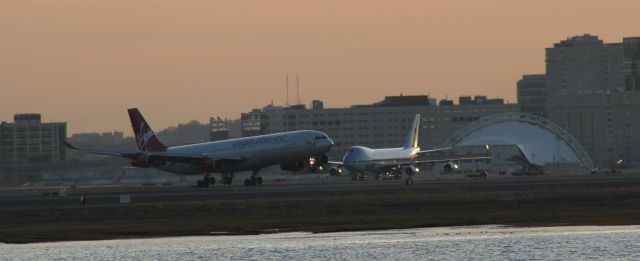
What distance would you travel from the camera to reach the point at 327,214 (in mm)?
108312

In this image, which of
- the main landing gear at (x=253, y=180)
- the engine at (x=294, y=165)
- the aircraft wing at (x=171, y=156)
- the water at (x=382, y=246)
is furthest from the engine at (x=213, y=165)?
the water at (x=382, y=246)

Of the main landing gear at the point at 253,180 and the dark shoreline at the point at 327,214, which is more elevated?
the main landing gear at the point at 253,180

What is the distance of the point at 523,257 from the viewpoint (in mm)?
75625

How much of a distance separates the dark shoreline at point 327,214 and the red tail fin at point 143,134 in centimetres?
4693

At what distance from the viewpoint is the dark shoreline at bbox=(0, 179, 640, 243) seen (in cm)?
9681

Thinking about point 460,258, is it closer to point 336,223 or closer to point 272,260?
point 272,260

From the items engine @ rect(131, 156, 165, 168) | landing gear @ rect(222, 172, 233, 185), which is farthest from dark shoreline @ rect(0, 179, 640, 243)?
landing gear @ rect(222, 172, 233, 185)

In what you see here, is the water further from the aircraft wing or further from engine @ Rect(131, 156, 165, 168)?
engine @ Rect(131, 156, 165, 168)

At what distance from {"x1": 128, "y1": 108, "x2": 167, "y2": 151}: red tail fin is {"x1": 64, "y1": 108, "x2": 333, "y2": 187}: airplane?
3.26 m

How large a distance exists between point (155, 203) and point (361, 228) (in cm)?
3114

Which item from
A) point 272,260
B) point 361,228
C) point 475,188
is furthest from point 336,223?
point 475,188

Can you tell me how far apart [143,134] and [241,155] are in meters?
15.9

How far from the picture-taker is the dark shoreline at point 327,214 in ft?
318

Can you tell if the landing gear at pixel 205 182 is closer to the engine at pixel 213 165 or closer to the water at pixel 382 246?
the engine at pixel 213 165
